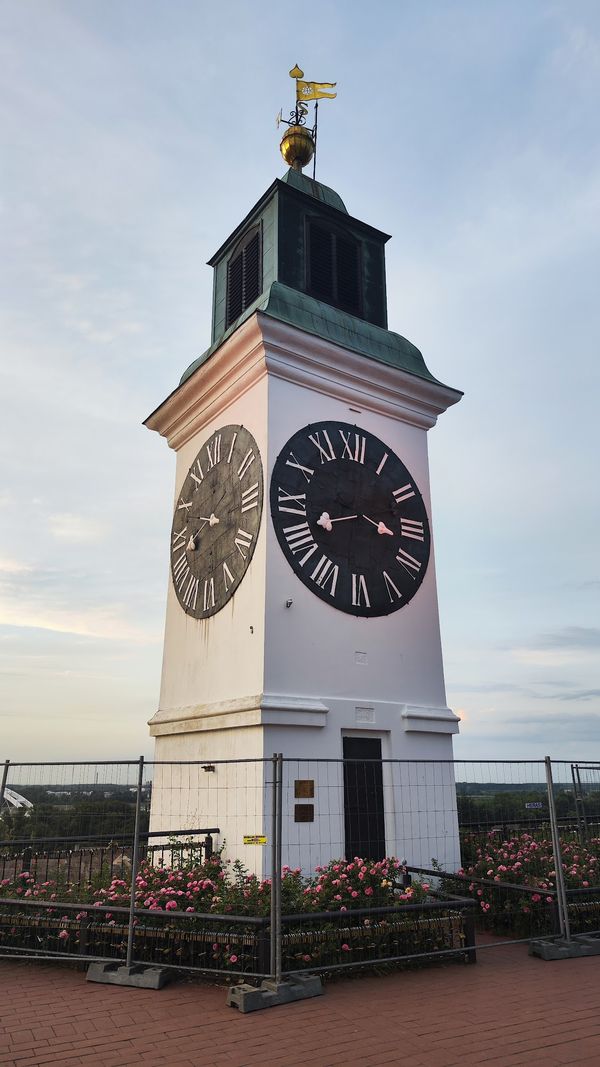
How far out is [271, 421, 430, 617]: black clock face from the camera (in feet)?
35.9

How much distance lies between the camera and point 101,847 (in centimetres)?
953

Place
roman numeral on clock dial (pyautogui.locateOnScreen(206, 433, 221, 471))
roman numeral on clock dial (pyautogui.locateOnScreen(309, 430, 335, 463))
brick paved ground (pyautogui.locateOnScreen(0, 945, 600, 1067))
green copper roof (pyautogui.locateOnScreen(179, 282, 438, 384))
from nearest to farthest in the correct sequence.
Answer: brick paved ground (pyautogui.locateOnScreen(0, 945, 600, 1067)), roman numeral on clock dial (pyautogui.locateOnScreen(309, 430, 335, 463)), green copper roof (pyautogui.locateOnScreen(179, 282, 438, 384)), roman numeral on clock dial (pyautogui.locateOnScreen(206, 433, 221, 471))

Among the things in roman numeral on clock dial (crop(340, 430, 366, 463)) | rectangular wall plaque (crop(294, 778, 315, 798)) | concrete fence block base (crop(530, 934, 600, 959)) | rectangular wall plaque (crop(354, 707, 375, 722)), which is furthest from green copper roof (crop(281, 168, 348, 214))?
concrete fence block base (crop(530, 934, 600, 959))

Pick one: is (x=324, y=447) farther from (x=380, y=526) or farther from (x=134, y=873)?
(x=134, y=873)

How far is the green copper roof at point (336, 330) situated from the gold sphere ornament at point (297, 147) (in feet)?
16.9

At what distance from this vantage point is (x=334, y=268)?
1384 cm

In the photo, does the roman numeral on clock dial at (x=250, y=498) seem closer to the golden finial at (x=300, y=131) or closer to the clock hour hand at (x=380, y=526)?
the clock hour hand at (x=380, y=526)

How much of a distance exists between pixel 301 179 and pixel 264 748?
11.5 m

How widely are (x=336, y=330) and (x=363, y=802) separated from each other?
7622mm

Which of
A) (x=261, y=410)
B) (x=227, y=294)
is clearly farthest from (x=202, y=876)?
(x=227, y=294)

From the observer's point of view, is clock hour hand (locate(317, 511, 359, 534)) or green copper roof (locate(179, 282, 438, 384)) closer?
clock hour hand (locate(317, 511, 359, 534))

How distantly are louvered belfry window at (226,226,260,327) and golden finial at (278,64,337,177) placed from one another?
293 centimetres

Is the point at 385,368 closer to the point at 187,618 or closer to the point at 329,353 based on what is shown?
the point at 329,353

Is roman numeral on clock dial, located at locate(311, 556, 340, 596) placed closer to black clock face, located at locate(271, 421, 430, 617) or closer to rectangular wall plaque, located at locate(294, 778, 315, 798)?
black clock face, located at locate(271, 421, 430, 617)
